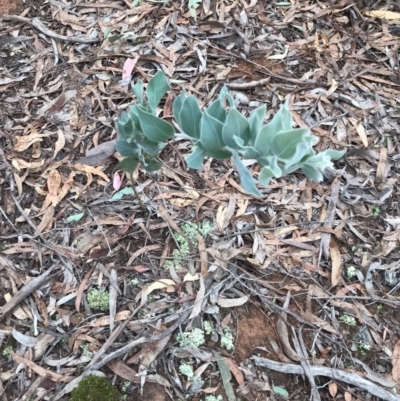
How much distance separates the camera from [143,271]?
1865 mm

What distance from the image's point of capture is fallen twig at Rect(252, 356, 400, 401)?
1.66 m

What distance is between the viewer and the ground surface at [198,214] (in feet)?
5.61

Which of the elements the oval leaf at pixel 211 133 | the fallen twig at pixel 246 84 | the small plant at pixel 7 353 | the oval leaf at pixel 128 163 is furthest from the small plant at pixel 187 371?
the fallen twig at pixel 246 84

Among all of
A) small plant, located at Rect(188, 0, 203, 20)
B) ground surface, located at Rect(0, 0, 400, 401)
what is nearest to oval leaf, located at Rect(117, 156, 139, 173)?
ground surface, located at Rect(0, 0, 400, 401)

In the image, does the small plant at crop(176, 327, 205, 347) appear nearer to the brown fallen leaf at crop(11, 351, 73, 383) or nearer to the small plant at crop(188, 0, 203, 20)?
the brown fallen leaf at crop(11, 351, 73, 383)

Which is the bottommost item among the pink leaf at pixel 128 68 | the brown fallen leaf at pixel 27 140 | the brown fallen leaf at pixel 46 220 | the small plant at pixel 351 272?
the small plant at pixel 351 272

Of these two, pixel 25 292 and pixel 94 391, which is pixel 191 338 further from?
pixel 25 292

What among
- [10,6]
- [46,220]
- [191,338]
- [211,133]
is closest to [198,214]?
[191,338]

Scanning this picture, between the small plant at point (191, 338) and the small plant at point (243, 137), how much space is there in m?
0.70

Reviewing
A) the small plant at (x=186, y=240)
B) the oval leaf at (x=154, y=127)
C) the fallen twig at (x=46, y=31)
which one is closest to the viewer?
the oval leaf at (x=154, y=127)

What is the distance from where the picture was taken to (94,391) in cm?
157

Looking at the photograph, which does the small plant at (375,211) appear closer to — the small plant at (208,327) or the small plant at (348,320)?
the small plant at (348,320)

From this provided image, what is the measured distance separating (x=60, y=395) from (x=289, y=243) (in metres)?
1.01

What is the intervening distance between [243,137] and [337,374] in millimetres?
975
